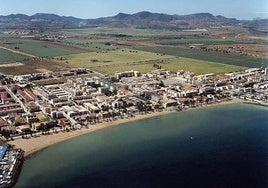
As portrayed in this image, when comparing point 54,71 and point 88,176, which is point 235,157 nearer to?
point 88,176

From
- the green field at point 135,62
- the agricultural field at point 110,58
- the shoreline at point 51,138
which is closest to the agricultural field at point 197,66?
the green field at point 135,62

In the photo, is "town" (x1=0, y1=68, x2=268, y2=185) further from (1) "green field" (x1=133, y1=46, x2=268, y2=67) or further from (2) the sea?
(1) "green field" (x1=133, y1=46, x2=268, y2=67)

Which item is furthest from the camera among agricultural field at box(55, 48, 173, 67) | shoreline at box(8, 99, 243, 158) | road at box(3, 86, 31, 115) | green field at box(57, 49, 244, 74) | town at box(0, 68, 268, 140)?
agricultural field at box(55, 48, 173, 67)

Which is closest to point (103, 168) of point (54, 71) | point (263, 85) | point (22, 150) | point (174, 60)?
point (22, 150)

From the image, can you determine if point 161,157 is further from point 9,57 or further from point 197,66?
point 9,57

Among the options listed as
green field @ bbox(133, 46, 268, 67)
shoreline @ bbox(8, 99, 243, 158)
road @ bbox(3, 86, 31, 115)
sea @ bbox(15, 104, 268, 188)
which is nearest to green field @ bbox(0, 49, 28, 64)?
road @ bbox(3, 86, 31, 115)

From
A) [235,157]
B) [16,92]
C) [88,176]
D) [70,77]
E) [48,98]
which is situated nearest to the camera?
[88,176]

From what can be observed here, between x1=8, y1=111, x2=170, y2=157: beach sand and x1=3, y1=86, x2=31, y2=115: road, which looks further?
x1=3, y1=86, x2=31, y2=115: road
